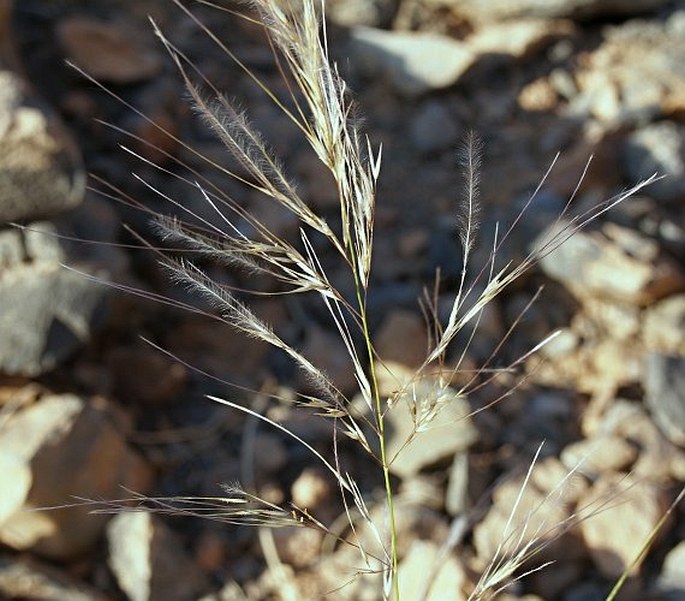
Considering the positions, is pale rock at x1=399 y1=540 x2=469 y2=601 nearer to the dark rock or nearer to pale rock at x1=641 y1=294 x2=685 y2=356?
the dark rock

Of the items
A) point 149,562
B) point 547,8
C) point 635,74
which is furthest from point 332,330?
point 547,8

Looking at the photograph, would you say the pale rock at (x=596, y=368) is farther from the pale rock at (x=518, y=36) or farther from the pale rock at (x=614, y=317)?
the pale rock at (x=518, y=36)

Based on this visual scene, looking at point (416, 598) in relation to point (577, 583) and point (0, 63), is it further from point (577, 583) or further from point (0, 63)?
point (0, 63)

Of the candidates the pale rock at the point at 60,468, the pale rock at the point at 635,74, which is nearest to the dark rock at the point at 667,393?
the pale rock at the point at 635,74

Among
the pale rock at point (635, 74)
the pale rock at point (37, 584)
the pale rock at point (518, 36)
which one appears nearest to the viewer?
the pale rock at point (37, 584)

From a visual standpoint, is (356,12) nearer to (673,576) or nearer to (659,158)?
(659,158)

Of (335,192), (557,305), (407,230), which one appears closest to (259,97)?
(335,192)

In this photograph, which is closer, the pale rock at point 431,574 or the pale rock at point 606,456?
the pale rock at point 431,574
